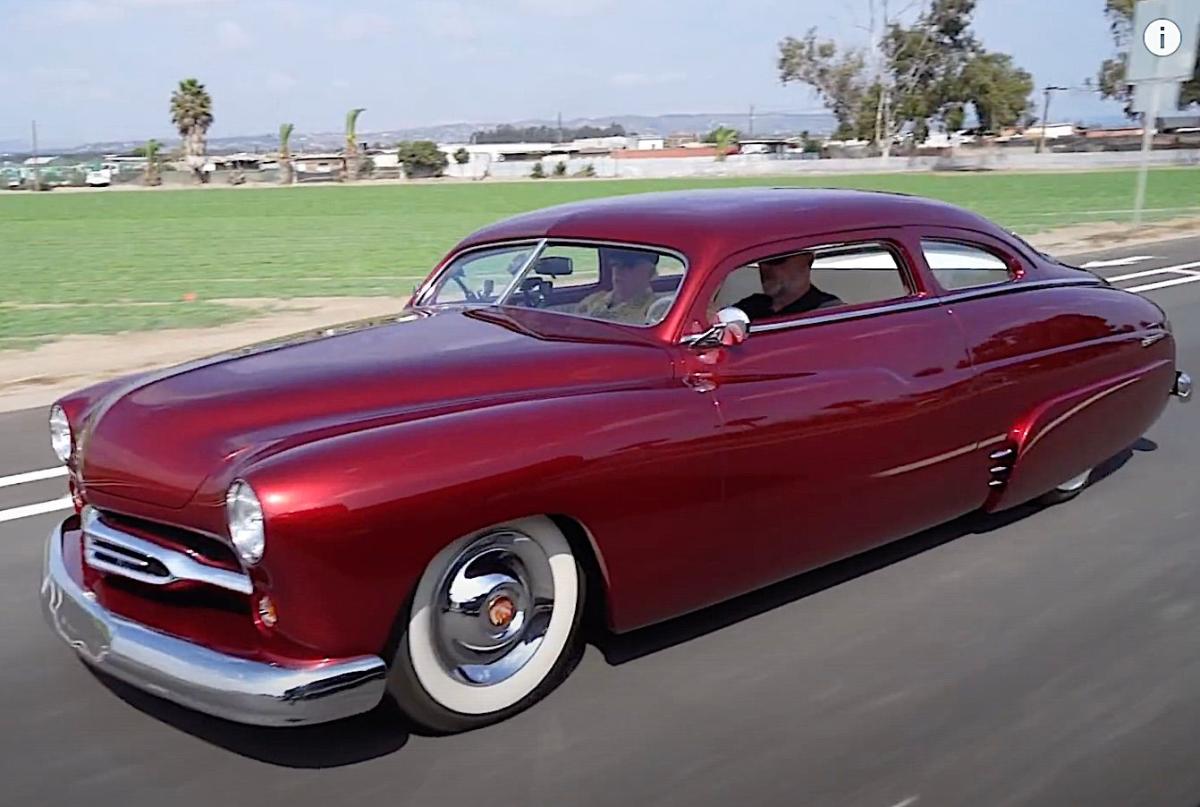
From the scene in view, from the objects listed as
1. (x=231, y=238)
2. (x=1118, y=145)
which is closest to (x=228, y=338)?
(x=231, y=238)

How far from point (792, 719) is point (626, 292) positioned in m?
1.56

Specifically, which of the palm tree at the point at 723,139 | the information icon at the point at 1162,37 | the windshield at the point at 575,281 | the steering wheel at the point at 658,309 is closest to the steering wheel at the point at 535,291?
the windshield at the point at 575,281

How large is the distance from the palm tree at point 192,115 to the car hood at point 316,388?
8756 cm

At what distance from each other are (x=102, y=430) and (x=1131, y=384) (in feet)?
13.7

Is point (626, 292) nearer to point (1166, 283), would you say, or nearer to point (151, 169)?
point (1166, 283)

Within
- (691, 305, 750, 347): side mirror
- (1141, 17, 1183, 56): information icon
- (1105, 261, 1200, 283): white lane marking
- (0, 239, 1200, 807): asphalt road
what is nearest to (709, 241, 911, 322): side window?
(691, 305, 750, 347): side mirror

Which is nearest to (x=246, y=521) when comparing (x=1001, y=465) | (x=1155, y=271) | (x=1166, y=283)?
(x=1001, y=465)

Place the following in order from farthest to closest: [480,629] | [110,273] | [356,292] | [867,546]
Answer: [110,273] < [356,292] < [867,546] < [480,629]

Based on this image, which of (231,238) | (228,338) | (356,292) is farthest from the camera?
(231,238)

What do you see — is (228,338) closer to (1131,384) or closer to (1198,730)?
(1131,384)

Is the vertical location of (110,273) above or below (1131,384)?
below

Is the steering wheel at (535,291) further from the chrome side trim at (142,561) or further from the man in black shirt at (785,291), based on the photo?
the chrome side trim at (142,561)

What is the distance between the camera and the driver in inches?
167

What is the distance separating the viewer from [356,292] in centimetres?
1493
